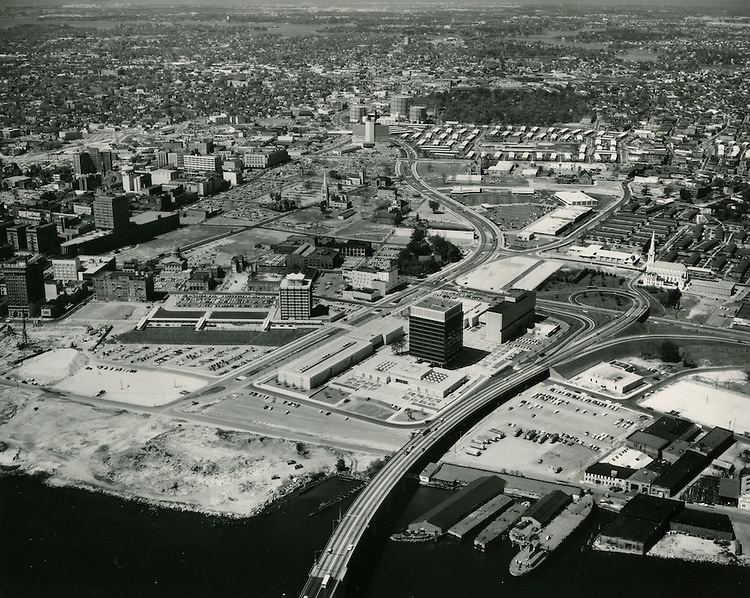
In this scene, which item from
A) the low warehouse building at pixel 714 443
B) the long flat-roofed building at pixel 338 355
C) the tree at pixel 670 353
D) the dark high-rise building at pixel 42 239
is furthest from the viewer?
the dark high-rise building at pixel 42 239

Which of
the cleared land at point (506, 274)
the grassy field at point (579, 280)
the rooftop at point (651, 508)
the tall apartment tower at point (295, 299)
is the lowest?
the rooftop at point (651, 508)

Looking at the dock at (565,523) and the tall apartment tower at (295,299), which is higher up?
the tall apartment tower at (295,299)

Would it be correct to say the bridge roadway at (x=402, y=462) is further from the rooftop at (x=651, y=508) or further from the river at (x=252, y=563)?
the rooftop at (x=651, y=508)

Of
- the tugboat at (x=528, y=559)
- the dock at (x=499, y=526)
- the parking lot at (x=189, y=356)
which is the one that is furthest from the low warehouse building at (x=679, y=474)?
the parking lot at (x=189, y=356)

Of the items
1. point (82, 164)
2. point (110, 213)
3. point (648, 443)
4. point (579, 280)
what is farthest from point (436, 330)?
point (82, 164)

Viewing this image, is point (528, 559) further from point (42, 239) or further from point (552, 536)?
point (42, 239)

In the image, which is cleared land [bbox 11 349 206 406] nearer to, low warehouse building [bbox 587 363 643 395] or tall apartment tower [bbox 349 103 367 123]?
low warehouse building [bbox 587 363 643 395]
